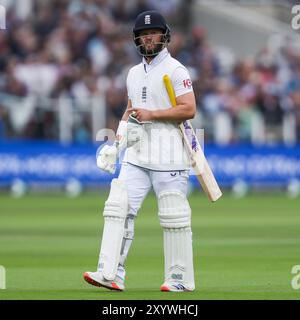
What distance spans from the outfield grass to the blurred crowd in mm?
2638

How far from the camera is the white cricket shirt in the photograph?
9.81 meters

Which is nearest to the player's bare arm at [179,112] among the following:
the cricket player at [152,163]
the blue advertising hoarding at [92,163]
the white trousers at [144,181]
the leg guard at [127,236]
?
the cricket player at [152,163]

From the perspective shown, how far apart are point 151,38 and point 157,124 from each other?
0.72 metres

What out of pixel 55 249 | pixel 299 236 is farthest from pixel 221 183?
pixel 55 249

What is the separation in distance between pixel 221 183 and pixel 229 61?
3.97m

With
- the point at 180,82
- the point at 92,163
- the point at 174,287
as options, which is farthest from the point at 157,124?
the point at 92,163

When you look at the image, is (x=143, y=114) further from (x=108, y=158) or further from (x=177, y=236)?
(x=177, y=236)

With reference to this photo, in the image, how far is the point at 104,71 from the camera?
27.0m

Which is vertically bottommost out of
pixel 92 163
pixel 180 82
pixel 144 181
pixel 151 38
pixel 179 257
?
pixel 179 257

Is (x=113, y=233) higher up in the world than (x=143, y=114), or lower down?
lower down

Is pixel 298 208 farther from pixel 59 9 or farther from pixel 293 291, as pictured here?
pixel 293 291

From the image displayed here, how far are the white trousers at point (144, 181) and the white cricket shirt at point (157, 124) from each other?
0.17 ft

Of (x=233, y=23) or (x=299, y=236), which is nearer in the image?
(x=299, y=236)

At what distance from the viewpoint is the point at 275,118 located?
1033 inches
